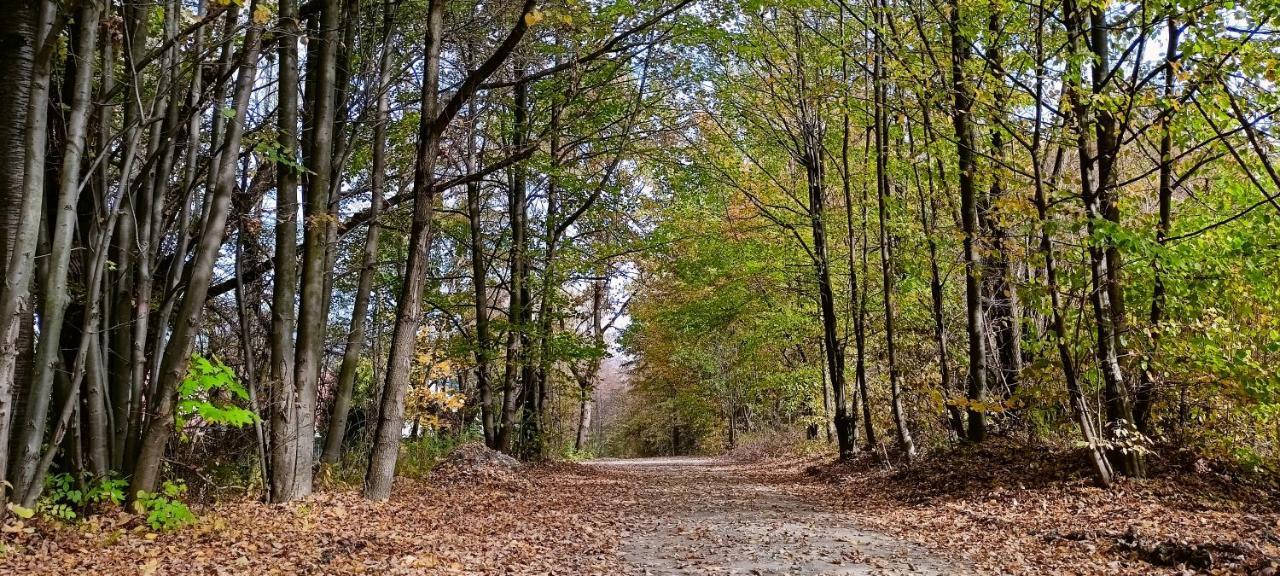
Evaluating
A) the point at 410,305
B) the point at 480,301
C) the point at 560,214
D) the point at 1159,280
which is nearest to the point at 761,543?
the point at 410,305

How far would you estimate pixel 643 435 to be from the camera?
40.2 metres

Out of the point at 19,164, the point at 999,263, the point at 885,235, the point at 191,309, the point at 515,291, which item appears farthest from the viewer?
the point at 515,291

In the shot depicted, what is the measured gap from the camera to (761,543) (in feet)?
22.0

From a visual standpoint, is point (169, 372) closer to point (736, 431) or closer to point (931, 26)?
point (931, 26)

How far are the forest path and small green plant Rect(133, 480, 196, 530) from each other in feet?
11.9

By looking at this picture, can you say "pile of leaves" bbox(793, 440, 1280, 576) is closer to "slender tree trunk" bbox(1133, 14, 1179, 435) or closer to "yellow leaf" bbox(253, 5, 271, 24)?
"slender tree trunk" bbox(1133, 14, 1179, 435)

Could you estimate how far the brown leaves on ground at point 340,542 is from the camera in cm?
507

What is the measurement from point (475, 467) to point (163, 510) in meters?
6.08

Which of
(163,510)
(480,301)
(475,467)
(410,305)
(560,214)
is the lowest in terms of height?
(475,467)

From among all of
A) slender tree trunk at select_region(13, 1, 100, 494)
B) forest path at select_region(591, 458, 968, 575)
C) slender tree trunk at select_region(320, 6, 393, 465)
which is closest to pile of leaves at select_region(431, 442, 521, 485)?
slender tree trunk at select_region(320, 6, 393, 465)

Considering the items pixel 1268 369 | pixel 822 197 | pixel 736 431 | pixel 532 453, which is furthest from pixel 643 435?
pixel 1268 369

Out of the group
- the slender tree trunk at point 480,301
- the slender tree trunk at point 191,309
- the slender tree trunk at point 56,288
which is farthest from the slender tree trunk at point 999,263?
the slender tree trunk at point 480,301

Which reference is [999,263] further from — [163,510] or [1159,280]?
[163,510]

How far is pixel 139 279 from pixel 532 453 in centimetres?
1021
